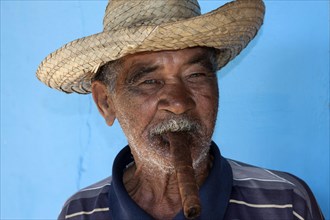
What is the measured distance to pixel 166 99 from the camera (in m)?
1.54

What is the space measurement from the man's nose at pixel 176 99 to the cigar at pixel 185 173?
2.6 inches

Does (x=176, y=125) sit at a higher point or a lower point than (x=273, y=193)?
higher

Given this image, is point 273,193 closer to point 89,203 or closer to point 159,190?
point 159,190

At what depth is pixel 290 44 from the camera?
205 centimetres

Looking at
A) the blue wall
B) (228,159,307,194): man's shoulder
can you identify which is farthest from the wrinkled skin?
the blue wall

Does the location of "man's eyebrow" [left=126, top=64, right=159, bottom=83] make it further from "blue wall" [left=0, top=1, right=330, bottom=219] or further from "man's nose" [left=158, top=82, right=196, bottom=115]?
"blue wall" [left=0, top=1, right=330, bottom=219]

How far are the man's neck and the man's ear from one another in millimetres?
160

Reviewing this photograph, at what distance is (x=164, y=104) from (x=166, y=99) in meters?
0.02

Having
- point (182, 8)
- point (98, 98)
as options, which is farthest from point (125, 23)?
point (98, 98)

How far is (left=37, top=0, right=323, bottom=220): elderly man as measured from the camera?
1.51 metres

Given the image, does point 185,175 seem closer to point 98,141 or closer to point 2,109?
point 98,141

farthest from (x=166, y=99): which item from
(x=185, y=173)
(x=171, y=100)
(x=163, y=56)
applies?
(x=185, y=173)

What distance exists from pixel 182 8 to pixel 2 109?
39.9 inches

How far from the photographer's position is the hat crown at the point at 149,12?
155cm
